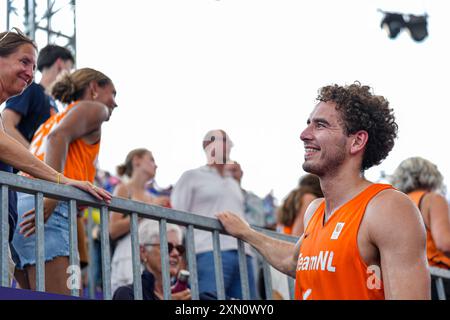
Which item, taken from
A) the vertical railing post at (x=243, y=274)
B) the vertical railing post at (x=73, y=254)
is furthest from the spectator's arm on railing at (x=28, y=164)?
the vertical railing post at (x=243, y=274)

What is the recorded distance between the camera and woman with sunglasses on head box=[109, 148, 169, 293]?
582 centimetres

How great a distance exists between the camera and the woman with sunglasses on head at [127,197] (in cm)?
582

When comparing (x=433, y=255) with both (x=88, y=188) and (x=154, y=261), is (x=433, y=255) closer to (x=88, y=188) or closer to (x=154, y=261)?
(x=154, y=261)

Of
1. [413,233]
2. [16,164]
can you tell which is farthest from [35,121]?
[413,233]

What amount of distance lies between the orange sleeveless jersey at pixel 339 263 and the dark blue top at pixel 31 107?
1.82 metres

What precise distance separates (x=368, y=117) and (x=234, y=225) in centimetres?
Answer: 97

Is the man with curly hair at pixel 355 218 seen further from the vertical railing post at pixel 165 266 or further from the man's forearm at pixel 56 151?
the man's forearm at pixel 56 151

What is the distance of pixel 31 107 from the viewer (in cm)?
461

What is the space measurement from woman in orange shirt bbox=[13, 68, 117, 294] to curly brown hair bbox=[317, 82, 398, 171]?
1.27 metres

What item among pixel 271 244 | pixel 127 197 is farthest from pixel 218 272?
pixel 127 197

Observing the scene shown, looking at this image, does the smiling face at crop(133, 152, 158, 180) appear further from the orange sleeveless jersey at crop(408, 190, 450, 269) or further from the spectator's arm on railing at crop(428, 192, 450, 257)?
the spectator's arm on railing at crop(428, 192, 450, 257)
